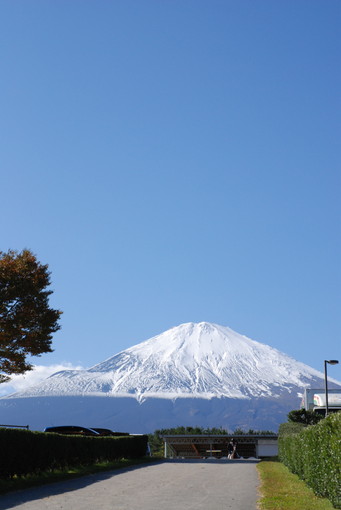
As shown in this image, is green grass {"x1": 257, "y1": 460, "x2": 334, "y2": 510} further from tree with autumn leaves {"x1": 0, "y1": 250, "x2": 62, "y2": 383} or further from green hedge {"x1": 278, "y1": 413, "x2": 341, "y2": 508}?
tree with autumn leaves {"x1": 0, "y1": 250, "x2": 62, "y2": 383}

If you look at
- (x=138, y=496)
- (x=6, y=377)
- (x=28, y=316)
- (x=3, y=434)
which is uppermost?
(x=28, y=316)

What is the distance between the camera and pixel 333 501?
14367 millimetres

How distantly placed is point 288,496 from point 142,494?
3965 millimetres

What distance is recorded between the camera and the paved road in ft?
50.2

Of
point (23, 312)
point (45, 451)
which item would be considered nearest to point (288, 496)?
point (45, 451)

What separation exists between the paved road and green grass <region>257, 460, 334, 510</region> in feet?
1.27

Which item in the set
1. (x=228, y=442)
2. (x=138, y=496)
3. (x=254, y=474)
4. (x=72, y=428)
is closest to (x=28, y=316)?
(x=72, y=428)

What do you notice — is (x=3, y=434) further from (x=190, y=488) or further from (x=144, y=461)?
(x=144, y=461)

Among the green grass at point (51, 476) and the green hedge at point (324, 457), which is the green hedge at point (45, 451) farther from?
the green hedge at point (324, 457)

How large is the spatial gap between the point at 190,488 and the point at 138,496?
2.85 metres

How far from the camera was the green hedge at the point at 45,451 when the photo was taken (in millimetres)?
18812

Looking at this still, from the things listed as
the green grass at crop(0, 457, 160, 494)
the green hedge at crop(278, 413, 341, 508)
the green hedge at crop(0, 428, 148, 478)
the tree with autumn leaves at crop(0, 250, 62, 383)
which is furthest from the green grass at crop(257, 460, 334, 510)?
the tree with autumn leaves at crop(0, 250, 62, 383)

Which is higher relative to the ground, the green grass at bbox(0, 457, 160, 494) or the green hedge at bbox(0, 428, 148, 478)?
the green hedge at bbox(0, 428, 148, 478)

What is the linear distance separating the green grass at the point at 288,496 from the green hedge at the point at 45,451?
717 centimetres
